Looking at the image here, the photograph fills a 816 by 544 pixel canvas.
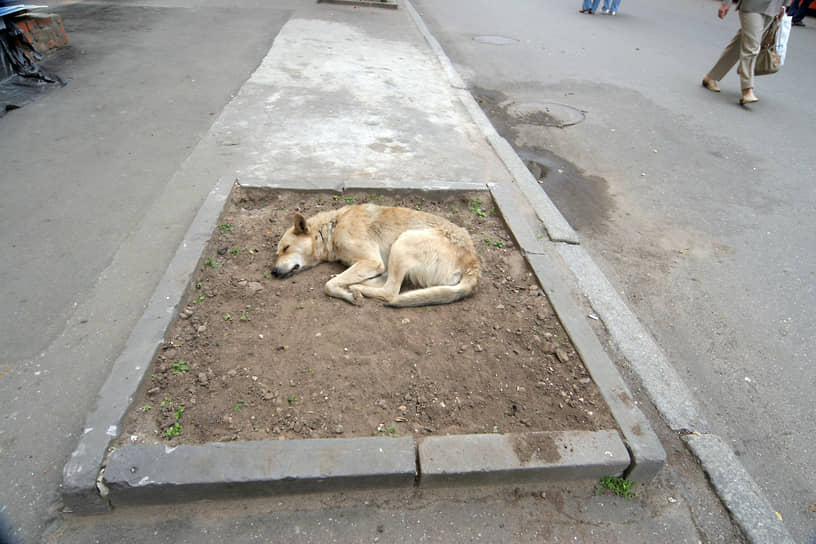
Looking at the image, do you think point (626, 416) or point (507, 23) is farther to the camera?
point (507, 23)

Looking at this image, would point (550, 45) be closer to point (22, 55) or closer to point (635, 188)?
point (635, 188)

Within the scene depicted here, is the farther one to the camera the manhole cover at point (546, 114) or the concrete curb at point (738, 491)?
the manhole cover at point (546, 114)

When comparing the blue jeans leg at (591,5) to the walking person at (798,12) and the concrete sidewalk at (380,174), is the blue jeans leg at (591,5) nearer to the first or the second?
the concrete sidewalk at (380,174)

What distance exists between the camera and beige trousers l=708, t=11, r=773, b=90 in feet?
28.8

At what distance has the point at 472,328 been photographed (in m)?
3.58

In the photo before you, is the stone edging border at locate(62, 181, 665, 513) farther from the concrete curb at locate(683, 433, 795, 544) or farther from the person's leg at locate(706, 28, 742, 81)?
the person's leg at locate(706, 28, 742, 81)

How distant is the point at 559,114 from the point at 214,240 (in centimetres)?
698

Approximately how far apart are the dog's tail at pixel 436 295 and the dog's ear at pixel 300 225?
1.10m

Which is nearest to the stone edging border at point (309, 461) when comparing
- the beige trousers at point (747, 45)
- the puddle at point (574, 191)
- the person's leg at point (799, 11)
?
the puddle at point (574, 191)

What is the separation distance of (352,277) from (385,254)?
437 millimetres

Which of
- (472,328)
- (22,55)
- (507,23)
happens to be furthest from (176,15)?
(472,328)

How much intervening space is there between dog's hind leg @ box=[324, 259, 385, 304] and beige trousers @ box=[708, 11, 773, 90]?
31.9ft

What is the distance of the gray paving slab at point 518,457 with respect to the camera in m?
2.53

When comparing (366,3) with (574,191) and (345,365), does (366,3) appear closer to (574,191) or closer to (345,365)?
(574,191)
